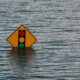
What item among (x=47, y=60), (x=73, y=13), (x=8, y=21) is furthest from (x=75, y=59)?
(x=73, y=13)

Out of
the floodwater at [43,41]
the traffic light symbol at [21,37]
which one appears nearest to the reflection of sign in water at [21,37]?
the traffic light symbol at [21,37]

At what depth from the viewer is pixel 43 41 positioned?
47.6 ft

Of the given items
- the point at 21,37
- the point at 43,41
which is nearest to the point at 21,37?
the point at 21,37

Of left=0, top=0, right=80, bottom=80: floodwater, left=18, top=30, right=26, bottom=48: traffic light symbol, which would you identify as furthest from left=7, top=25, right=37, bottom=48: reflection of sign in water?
left=0, top=0, right=80, bottom=80: floodwater

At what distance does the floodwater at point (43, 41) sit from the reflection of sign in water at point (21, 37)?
22cm

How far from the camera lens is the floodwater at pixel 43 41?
12.0 meters

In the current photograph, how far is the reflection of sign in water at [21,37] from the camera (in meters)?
13.1

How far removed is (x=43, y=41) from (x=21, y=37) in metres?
1.40

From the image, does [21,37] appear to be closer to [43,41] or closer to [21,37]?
[21,37]

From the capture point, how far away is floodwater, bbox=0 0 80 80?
11953 millimetres

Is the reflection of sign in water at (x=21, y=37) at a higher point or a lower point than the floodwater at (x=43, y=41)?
higher

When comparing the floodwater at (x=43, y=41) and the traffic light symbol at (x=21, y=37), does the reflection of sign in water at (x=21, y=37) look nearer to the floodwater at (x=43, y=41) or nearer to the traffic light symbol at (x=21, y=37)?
the traffic light symbol at (x=21, y=37)

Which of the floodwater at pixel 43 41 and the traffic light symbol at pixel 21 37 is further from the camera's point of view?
the traffic light symbol at pixel 21 37

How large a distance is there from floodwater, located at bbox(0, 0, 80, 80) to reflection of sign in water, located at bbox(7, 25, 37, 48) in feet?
0.73
